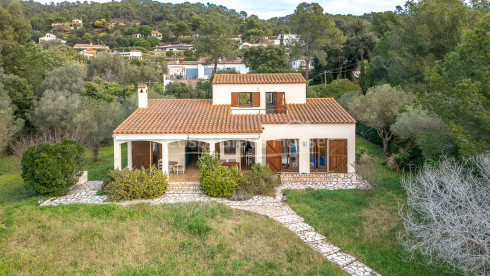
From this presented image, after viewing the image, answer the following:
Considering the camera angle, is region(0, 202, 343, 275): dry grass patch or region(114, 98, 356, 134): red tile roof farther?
region(114, 98, 356, 134): red tile roof

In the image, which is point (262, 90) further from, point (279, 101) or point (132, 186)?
point (132, 186)

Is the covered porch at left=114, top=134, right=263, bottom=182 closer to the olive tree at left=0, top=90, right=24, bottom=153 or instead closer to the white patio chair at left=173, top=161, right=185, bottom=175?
the white patio chair at left=173, top=161, right=185, bottom=175

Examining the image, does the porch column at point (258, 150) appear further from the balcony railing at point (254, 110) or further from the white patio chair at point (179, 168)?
the white patio chair at point (179, 168)

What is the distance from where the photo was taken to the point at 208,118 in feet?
65.7

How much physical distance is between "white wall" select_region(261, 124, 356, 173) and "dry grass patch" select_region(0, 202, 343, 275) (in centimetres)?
664

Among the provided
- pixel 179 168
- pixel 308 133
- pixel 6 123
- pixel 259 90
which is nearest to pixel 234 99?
pixel 259 90

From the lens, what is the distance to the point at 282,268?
396 inches

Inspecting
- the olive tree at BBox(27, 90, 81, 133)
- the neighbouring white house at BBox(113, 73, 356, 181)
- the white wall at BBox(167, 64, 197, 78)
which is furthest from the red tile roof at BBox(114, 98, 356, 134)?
the white wall at BBox(167, 64, 197, 78)

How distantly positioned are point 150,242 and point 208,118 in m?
9.73

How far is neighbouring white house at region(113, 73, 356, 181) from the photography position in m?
18.2

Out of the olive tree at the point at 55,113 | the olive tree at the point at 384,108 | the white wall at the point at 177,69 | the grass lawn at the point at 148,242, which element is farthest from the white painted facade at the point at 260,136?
the white wall at the point at 177,69

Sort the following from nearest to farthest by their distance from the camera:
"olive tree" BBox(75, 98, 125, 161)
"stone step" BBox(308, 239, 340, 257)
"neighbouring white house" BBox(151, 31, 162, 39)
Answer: "stone step" BBox(308, 239, 340, 257) < "olive tree" BBox(75, 98, 125, 161) < "neighbouring white house" BBox(151, 31, 162, 39)

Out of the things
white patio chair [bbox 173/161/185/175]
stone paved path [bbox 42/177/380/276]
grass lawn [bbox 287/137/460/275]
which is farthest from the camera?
white patio chair [bbox 173/161/185/175]

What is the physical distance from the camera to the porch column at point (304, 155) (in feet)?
64.1
